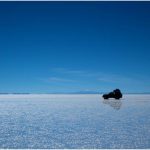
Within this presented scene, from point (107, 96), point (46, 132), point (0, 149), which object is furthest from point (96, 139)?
point (107, 96)

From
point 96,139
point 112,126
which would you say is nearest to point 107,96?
point 112,126

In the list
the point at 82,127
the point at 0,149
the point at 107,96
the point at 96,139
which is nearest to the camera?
the point at 0,149

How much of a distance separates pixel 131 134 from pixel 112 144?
4.03 meters

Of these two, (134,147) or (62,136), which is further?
(62,136)

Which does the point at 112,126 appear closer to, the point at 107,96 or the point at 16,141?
the point at 16,141

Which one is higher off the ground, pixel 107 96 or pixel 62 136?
pixel 107 96

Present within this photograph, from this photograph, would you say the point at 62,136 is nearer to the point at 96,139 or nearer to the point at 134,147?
the point at 96,139

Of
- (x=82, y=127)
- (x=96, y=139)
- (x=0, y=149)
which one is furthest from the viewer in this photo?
(x=82, y=127)

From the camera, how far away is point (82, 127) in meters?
26.9

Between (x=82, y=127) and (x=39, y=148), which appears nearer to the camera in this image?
(x=39, y=148)

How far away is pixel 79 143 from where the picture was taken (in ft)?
64.2

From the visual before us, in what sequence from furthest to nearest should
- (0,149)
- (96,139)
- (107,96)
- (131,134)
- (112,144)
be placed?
(107,96) → (131,134) → (96,139) → (112,144) → (0,149)

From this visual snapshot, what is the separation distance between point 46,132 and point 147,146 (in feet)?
27.9

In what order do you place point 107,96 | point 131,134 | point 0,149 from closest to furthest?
point 0,149
point 131,134
point 107,96
